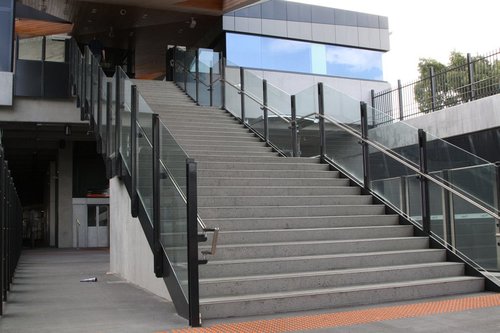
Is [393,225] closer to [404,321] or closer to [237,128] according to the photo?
[404,321]

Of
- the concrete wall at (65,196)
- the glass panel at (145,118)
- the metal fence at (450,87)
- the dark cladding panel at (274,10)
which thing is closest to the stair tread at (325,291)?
the glass panel at (145,118)

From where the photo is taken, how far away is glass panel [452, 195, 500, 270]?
6.98 meters

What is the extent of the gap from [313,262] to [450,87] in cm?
1008

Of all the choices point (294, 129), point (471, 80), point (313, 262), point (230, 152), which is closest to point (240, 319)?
point (313, 262)

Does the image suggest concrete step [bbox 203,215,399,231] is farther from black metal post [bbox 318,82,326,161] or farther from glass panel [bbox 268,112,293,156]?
glass panel [bbox 268,112,293,156]

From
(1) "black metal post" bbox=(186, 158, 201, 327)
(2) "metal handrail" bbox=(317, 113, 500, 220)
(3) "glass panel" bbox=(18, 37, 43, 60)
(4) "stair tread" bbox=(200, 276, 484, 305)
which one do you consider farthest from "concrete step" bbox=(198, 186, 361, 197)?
(3) "glass panel" bbox=(18, 37, 43, 60)

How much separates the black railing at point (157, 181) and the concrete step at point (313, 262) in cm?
56

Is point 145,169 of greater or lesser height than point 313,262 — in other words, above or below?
above

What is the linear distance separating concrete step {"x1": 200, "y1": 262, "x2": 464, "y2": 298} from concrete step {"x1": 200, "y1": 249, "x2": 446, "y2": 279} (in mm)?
111

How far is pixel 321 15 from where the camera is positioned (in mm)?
21922

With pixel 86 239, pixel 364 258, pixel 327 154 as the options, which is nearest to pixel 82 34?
pixel 86 239

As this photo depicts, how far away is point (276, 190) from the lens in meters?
8.32

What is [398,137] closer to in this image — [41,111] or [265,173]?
[265,173]

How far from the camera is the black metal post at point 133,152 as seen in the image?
729 centimetres
